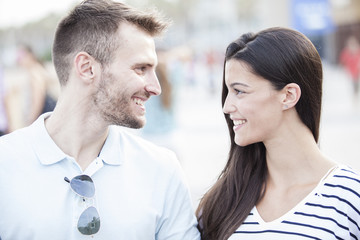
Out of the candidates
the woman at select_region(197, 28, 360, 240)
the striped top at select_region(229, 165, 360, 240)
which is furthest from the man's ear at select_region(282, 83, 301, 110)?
the striped top at select_region(229, 165, 360, 240)

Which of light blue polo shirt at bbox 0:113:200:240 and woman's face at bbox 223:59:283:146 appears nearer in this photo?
light blue polo shirt at bbox 0:113:200:240

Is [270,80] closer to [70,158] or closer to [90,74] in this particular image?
[90,74]

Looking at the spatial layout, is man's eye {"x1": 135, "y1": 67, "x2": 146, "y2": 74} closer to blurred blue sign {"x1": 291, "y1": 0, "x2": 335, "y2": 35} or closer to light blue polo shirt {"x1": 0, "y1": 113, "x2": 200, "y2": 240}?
light blue polo shirt {"x1": 0, "y1": 113, "x2": 200, "y2": 240}

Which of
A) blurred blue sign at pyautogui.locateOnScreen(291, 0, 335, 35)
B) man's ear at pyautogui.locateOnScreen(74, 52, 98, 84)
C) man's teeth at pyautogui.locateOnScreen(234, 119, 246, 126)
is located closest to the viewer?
man's ear at pyautogui.locateOnScreen(74, 52, 98, 84)

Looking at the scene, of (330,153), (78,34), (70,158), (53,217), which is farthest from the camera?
(330,153)

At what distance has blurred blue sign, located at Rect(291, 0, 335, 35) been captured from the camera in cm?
904

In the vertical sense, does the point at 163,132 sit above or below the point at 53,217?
below

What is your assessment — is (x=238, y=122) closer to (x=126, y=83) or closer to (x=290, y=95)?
(x=290, y=95)

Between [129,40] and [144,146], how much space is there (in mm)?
537

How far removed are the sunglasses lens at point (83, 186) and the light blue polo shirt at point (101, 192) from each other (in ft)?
0.13

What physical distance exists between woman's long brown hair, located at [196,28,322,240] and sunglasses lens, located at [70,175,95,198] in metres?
0.70

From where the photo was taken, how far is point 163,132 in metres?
5.83

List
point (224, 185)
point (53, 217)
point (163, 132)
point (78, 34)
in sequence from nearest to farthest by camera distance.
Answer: point (53, 217) < point (78, 34) < point (224, 185) < point (163, 132)

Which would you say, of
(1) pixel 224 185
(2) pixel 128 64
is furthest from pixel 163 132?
(2) pixel 128 64
